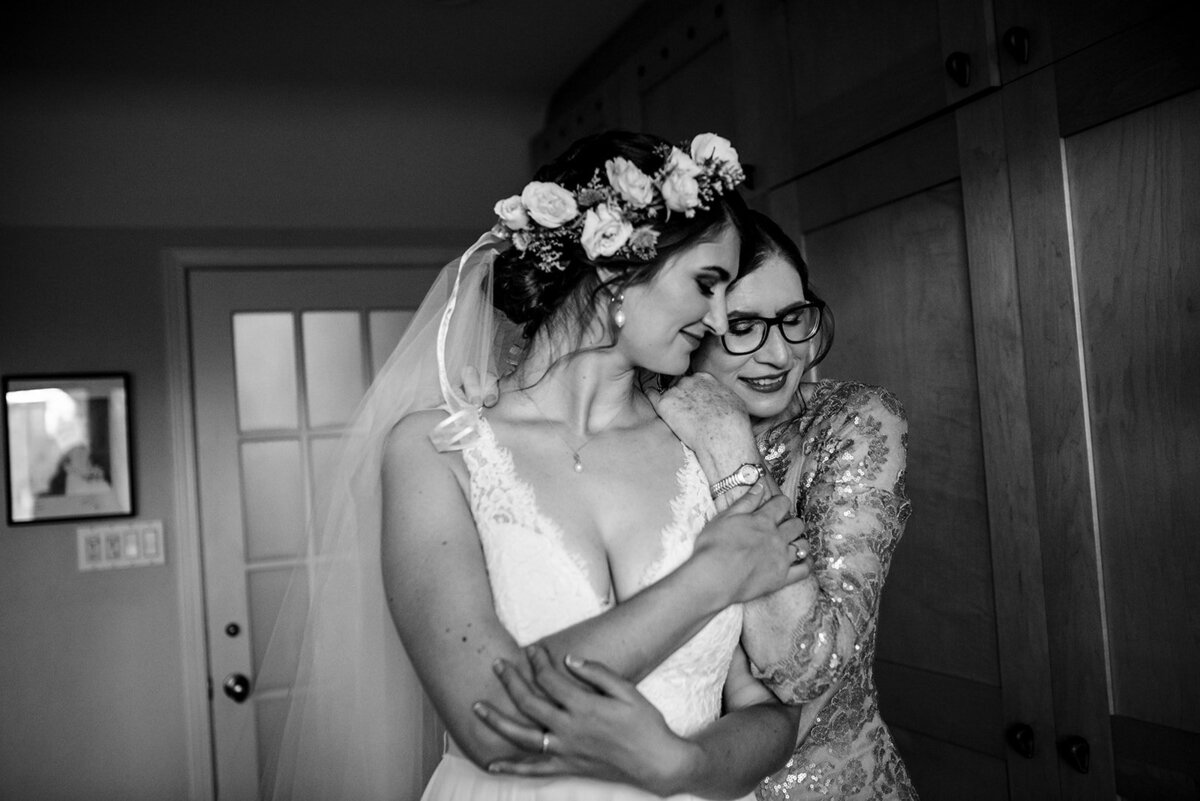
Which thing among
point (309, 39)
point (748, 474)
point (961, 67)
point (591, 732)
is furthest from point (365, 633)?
point (309, 39)

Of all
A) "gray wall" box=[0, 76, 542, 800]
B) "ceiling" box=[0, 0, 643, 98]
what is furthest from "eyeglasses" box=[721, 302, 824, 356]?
"gray wall" box=[0, 76, 542, 800]

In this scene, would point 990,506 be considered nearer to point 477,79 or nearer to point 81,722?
point 477,79

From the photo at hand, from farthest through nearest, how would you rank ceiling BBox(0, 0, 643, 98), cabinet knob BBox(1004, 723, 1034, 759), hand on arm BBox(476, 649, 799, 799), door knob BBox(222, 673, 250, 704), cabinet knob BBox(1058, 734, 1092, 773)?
door knob BBox(222, 673, 250, 704) < ceiling BBox(0, 0, 643, 98) < cabinet knob BBox(1004, 723, 1034, 759) < cabinet knob BBox(1058, 734, 1092, 773) < hand on arm BBox(476, 649, 799, 799)

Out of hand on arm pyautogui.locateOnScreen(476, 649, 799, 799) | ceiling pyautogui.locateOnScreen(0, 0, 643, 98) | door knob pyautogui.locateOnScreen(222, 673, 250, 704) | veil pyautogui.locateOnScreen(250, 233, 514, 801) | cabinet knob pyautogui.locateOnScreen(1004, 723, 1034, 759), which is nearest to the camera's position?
hand on arm pyautogui.locateOnScreen(476, 649, 799, 799)

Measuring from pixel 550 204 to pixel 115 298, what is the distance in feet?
10.0

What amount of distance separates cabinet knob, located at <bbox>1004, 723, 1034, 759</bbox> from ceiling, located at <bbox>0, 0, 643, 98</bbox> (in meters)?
2.53

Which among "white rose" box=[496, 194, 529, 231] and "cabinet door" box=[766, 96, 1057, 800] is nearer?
"white rose" box=[496, 194, 529, 231]

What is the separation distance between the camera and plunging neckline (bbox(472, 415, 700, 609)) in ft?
4.32

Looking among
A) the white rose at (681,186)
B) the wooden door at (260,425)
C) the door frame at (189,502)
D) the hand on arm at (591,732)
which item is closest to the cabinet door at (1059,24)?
the white rose at (681,186)

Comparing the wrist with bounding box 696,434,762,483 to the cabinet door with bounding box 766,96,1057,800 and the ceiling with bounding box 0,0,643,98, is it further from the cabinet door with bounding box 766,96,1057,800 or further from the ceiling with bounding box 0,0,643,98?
the ceiling with bounding box 0,0,643,98

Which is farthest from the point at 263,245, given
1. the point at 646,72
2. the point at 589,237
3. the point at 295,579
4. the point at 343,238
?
the point at 589,237

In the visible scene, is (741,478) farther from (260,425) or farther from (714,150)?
(260,425)

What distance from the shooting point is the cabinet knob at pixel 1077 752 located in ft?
5.76

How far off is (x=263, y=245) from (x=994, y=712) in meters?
3.19
